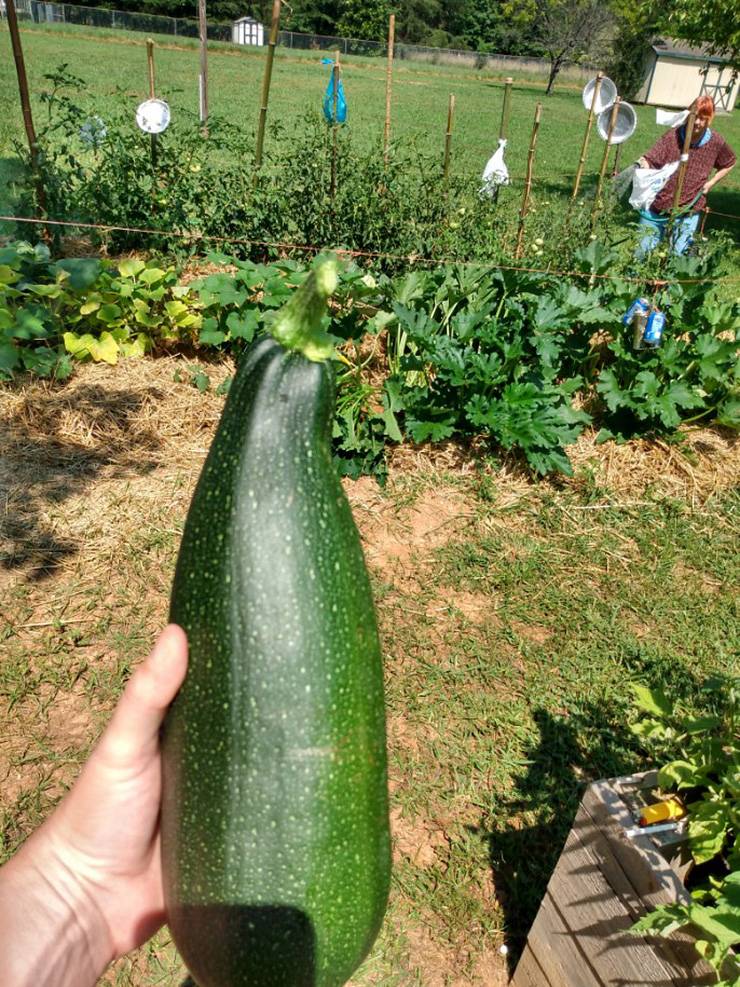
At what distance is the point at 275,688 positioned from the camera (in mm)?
1289

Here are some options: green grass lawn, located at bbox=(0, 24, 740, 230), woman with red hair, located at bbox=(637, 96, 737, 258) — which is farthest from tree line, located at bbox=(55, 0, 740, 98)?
woman with red hair, located at bbox=(637, 96, 737, 258)

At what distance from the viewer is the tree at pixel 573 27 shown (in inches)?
1902

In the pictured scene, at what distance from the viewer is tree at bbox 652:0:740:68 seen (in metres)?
12.2

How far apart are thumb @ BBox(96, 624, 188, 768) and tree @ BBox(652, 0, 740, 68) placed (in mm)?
14337

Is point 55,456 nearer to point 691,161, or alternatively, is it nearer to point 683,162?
point 683,162

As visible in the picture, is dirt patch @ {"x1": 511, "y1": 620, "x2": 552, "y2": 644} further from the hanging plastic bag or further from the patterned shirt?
the patterned shirt

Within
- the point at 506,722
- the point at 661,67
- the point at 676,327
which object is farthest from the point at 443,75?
the point at 506,722

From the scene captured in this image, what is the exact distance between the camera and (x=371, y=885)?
1.46 meters

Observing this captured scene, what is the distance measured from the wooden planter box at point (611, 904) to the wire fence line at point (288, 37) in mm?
57973

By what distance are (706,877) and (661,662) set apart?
68.2 inches

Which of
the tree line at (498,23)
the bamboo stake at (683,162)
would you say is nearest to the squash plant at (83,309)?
the bamboo stake at (683,162)

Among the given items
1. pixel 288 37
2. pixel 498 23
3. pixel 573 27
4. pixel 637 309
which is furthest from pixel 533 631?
pixel 498 23

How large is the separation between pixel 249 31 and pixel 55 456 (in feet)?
217

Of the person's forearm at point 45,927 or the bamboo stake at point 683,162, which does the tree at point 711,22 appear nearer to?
the bamboo stake at point 683,162
